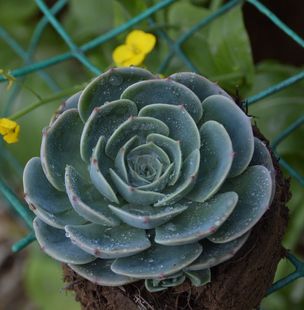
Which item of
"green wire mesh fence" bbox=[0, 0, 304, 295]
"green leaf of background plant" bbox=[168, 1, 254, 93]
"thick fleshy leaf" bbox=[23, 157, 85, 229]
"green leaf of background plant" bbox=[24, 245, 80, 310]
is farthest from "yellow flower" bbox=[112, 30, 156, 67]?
"green leaf of background plant" bbox=[24, 245, 80, 310]

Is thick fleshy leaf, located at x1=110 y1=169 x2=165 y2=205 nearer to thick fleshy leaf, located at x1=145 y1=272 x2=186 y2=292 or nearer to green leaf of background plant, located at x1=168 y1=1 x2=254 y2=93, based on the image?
thick fleshy leaf, located at x1=145 y1=272 x2=186 y2=292

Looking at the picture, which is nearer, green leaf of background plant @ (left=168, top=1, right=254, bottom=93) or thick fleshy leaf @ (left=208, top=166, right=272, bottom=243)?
thick fleshy leaf @ (left=208, top=166, right=272, bottom=243)

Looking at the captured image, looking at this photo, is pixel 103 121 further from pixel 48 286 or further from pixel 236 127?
pixel 48 286

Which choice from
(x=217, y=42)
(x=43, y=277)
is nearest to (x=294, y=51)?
(x=217, y=42)

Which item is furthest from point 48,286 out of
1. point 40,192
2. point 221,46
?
point 40,192

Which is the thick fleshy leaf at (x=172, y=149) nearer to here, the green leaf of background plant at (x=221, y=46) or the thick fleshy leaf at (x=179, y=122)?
the thick fleshy leaf at (x=179, y=122)
